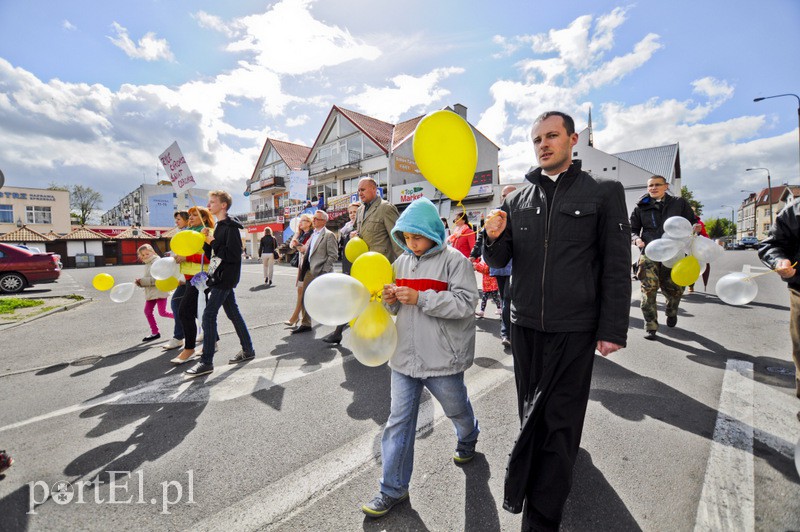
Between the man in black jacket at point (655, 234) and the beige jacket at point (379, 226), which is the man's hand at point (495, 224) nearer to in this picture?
the beige jacket at point (379, 226)

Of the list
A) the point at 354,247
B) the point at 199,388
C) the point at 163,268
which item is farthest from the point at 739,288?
the point at 163,268

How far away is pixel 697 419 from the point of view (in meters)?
2.75

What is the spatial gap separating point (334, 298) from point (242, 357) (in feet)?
10.6

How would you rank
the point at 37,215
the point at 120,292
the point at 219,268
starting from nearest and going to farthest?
the point at 219,268, the point at 120,292, the point at 37,215

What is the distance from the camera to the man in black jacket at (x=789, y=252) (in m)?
2.70

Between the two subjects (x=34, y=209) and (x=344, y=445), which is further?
(x=34, y=209)

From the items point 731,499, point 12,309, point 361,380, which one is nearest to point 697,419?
point 731,499

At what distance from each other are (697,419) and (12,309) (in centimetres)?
1220

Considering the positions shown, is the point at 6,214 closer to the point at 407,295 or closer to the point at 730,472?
the point at 407,295

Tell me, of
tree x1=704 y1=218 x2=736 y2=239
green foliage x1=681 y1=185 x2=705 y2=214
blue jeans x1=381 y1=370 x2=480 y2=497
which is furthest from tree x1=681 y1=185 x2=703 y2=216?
blue jeans x1=381 y1=370 x2=480 y2=497

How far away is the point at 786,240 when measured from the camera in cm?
280

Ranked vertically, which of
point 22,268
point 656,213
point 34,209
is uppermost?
point 34,209

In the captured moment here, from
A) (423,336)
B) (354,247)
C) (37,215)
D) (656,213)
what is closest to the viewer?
(423,336)

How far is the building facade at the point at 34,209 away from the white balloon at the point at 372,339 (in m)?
59.9
